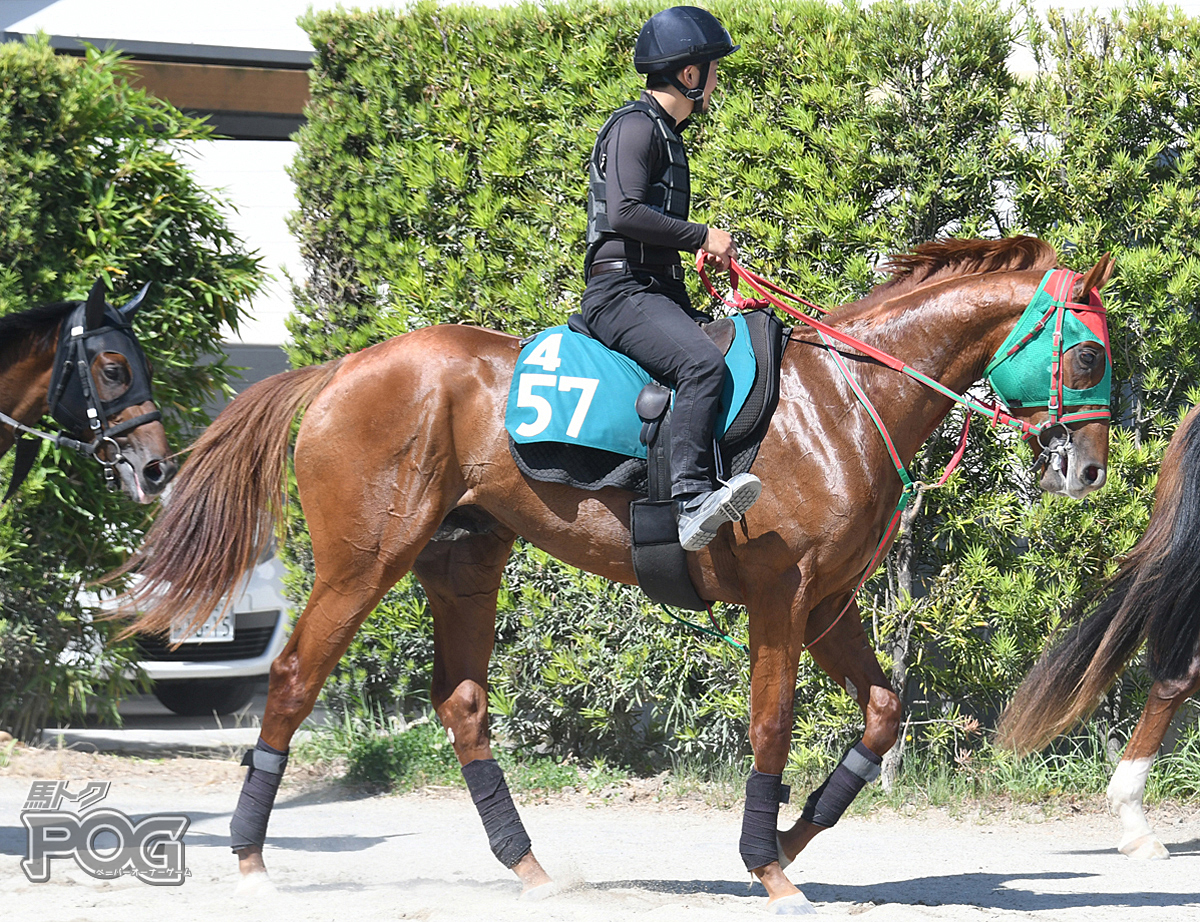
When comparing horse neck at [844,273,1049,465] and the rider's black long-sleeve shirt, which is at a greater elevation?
the rider's black long-sleeve shirt

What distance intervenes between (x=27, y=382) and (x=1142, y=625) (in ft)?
15.7

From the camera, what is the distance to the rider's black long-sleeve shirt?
4.20m

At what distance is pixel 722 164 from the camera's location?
20.1 ft

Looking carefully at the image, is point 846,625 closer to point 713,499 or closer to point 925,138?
point 713,499

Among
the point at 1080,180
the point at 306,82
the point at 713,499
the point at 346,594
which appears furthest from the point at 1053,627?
the point at 306,82

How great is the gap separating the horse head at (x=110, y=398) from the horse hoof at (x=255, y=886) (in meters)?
1.79

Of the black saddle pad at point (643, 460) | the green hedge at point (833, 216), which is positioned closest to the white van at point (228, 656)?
the green hedge at point (833, 216)

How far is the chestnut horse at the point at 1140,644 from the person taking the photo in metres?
5.17

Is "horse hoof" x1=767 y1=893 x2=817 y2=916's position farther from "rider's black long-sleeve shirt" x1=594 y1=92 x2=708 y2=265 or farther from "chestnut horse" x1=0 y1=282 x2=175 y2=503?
Result: "chestnut horse" x1=0 y1=282 x2=175 y2=503

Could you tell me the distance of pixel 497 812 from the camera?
4613 mm

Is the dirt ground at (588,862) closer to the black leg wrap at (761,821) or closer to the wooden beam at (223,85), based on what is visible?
the black leg wrap at (761,821)

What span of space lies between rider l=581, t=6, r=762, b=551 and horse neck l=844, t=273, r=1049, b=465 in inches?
25.2

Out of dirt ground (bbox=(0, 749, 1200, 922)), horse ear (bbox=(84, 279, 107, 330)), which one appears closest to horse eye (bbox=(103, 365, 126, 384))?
horse ear (bbox=(84, 279, 107, 330))
